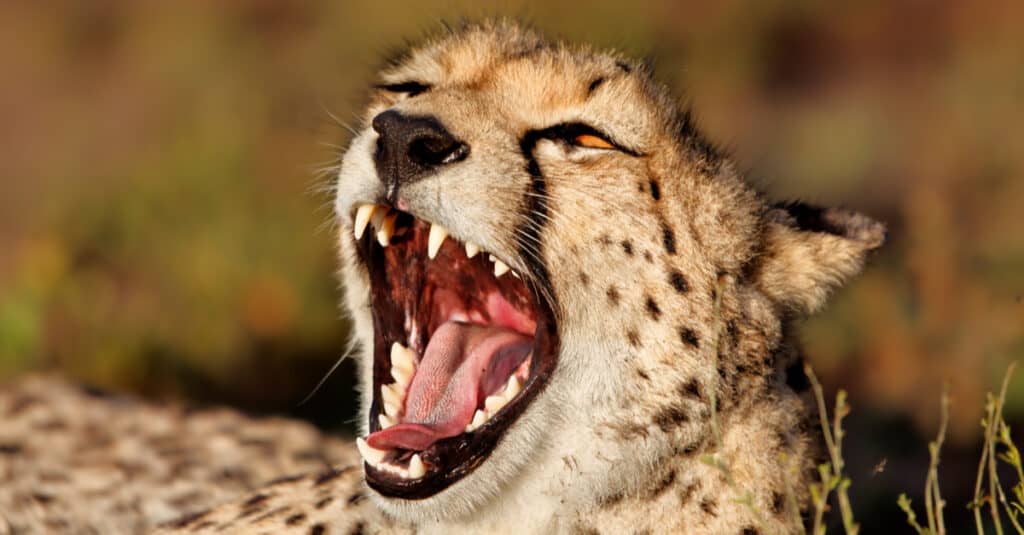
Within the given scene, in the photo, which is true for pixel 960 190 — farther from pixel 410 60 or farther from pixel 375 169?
pixel 375 169

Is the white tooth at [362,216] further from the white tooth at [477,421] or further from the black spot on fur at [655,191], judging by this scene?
the black spot on fur at [655,191]

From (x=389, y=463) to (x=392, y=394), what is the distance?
8.6 inches

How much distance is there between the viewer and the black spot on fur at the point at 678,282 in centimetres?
265

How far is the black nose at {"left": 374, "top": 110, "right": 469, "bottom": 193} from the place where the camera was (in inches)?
103

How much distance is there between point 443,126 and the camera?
2.62m

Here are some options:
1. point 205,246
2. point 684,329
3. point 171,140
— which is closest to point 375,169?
point 684,329

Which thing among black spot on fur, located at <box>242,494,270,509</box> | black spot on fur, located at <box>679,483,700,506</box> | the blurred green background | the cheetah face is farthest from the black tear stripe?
black spot on fur, located at <box>242,494,270,509</box>

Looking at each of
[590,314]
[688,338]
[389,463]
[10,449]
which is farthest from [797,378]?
[10,449]

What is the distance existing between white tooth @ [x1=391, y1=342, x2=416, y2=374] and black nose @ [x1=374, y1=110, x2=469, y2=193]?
398 mm

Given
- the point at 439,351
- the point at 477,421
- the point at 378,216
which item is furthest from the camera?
the point at 439,351

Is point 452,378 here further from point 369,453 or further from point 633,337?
point 633,337

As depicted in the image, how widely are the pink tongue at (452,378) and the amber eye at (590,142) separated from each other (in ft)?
1.42

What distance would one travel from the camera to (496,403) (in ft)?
8.91

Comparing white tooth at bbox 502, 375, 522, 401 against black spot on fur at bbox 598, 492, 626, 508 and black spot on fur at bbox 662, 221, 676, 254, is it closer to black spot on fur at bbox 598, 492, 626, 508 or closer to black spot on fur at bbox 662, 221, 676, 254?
black spot on fur at bbox 598, 492, 626, 508
